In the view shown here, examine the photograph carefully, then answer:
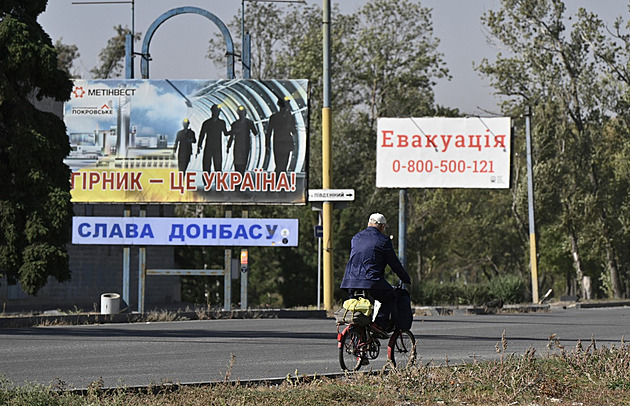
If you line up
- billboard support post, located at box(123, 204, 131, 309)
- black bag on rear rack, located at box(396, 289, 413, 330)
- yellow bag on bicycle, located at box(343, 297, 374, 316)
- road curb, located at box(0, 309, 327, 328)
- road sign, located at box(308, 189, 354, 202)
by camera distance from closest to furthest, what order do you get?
yellow bag on bicycle, located at box(343, 297, 374, 316) < black bag on rear rack, located at box(396, 289, 413, 330) < road curb, located at box(0, 309, 327, 328) < road sign, located at box(308, 189, 354, 202) < billboard support post, located at box(123, 204, 131, 309)

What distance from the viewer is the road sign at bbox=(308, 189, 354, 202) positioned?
95.2 ft

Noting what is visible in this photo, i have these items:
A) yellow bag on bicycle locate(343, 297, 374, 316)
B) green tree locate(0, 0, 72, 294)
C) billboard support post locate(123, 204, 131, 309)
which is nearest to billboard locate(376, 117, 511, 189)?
billboard support post locate(123, 204, 131, 309)

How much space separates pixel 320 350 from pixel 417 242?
4537 centimetres

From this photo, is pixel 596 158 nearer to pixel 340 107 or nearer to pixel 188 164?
pixel 340 107

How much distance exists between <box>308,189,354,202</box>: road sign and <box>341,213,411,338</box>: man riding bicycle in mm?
16933

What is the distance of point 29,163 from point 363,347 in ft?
40.1

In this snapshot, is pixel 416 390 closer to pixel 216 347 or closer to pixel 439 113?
pixel 216 347

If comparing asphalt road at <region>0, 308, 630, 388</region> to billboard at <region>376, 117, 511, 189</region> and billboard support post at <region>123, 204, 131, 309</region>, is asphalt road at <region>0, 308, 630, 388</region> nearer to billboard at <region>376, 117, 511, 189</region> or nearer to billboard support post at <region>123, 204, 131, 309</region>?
billboard support post at <region>123, 204, 131, 309</region>

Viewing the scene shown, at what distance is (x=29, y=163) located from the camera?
22125 millimetres

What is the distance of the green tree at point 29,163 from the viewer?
21.8m

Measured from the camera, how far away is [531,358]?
420 inches

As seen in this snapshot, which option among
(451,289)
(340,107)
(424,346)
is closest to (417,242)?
(340,107)

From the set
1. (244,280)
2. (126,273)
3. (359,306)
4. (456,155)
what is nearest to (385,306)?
(359,306)

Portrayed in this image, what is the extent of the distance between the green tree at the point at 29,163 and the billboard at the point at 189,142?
7.91 metres
